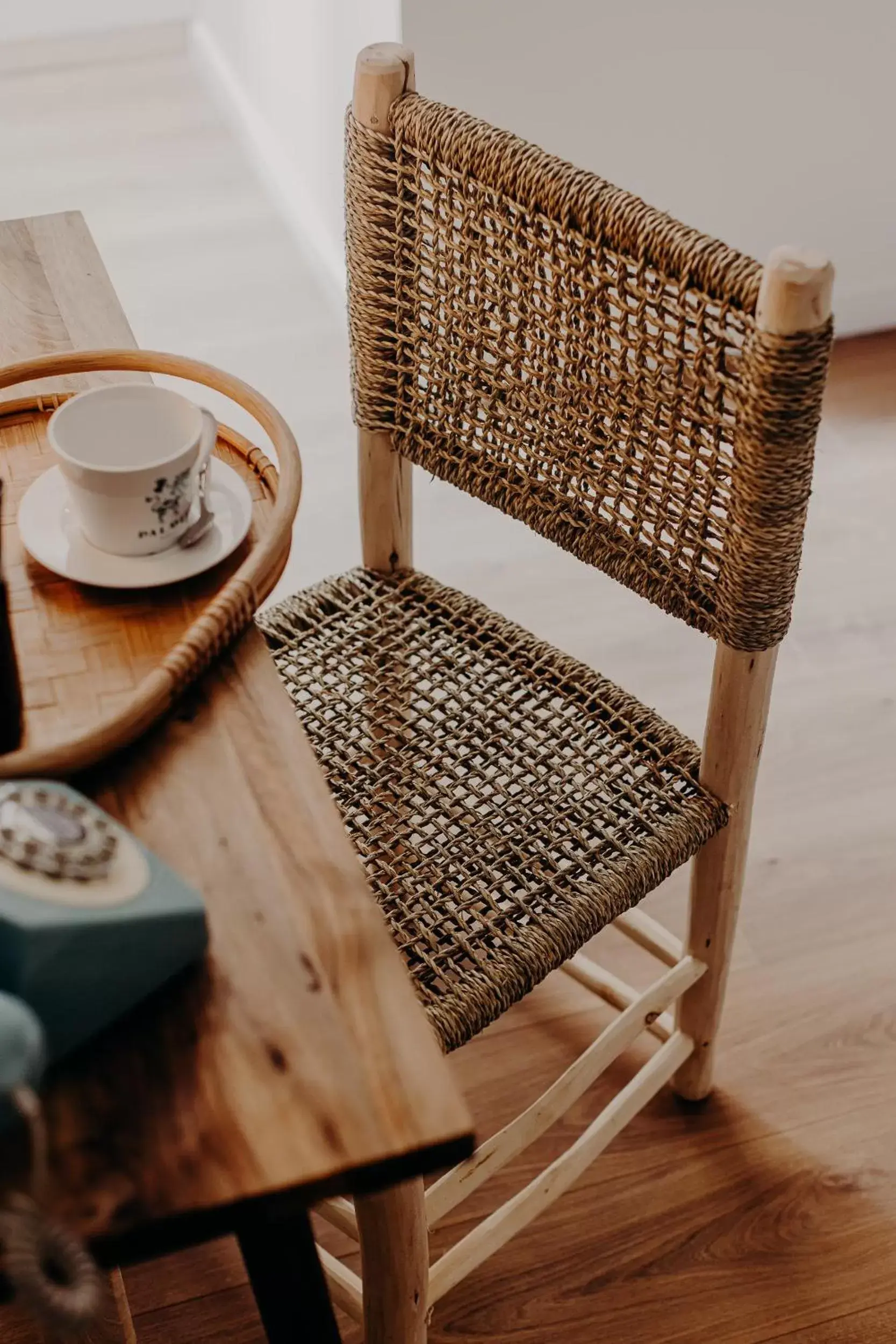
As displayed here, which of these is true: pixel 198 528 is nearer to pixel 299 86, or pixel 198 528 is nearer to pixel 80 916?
pixel 80 916

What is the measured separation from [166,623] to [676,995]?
599mm

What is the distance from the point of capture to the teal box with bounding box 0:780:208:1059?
1.68 ft

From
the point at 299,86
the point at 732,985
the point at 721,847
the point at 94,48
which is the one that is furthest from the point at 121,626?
the point at 94,48

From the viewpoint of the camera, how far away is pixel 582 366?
3.08 feet

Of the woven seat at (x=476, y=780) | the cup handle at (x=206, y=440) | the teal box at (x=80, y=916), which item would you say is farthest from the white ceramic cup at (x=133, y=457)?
the woven seat at (x=476, y=780)

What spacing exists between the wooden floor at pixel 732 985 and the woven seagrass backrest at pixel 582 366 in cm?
55

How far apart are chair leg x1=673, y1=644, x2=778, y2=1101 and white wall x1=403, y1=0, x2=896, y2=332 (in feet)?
3.94

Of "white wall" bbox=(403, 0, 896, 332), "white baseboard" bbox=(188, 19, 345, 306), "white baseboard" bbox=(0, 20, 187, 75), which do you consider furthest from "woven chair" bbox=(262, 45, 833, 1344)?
"white baseboard" bbox=(0, 20, 187, 75)

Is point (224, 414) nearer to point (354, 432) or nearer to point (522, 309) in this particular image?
point (354, 432)

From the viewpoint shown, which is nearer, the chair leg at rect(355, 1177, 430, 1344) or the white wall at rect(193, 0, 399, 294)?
the chair leg at rect(355, 1177, 430, 1344)

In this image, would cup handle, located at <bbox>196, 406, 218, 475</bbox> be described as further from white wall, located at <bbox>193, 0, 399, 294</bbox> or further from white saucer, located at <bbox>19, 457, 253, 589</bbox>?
white wall, located at <bbox>193, 0, 399, 294</bbox>

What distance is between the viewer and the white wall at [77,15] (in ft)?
10.3

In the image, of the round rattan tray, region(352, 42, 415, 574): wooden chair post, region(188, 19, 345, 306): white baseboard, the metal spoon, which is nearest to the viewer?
the round rattan tray

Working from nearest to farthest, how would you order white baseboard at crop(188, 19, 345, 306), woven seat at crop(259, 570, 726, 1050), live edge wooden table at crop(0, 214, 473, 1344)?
live edge wooden table at crop(0, 214, 473, 1344) < woven seat at crop(259, 570, 726, 1050) < white baseboard at crop(188, 19, 345, 306)
